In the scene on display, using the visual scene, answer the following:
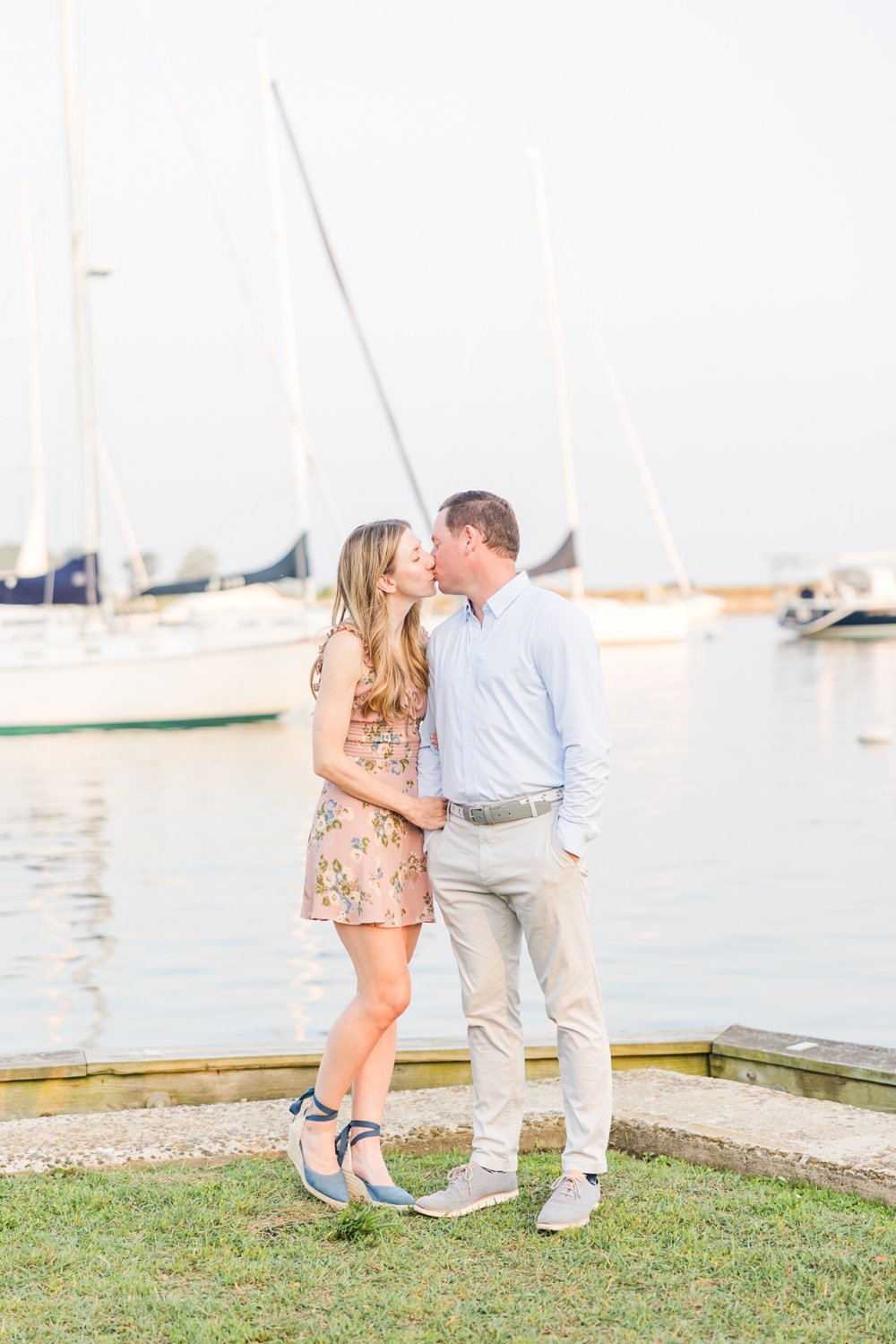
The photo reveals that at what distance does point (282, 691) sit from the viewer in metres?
30.6

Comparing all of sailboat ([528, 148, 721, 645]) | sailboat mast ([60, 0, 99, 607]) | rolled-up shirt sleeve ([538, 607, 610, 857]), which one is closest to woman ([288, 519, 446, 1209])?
rolled-up shirt sleeve ([538, 607, 610, 857])

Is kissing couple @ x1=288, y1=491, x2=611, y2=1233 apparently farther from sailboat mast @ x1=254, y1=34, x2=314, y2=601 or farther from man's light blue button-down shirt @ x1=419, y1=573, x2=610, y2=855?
sailboat mast @ x1=254, y1=34, x2=314, y2=601

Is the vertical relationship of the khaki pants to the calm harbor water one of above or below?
above

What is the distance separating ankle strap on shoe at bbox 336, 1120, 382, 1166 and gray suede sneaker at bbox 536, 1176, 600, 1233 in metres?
0.54

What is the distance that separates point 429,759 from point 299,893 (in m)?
8.21

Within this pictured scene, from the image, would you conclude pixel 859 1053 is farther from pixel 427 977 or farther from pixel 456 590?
pixel 427 977

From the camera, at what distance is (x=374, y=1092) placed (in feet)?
13.9

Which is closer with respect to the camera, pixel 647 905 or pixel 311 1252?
pixel 311 1252

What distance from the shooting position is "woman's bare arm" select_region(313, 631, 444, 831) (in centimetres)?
407

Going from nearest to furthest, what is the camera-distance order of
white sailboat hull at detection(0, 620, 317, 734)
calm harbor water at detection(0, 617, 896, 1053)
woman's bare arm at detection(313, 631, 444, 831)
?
1. woman's bare arm at detection(313, 631, 444, 831)
2. calm harbor water at detection(0, 617, 896, 1053)
3. white sailboat hull at detection(0, 620, 317, 734)

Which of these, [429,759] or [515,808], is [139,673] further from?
[515,808]

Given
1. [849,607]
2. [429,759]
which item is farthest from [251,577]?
[849,607]

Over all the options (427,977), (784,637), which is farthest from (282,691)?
(784,637)

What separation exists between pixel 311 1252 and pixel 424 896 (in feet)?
3.23
